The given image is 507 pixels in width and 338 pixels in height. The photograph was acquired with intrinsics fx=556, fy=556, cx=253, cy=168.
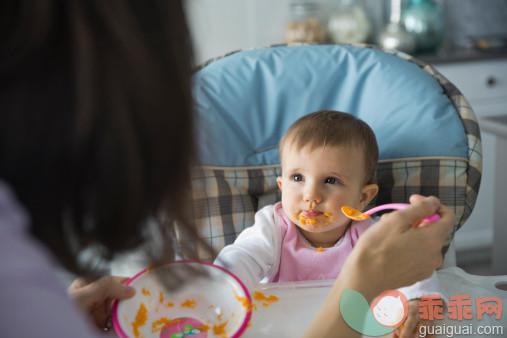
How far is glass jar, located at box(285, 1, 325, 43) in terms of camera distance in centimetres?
231

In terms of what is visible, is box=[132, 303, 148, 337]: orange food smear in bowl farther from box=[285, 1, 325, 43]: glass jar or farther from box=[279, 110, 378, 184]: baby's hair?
box=[285, 1, 325, 43]: glass jar

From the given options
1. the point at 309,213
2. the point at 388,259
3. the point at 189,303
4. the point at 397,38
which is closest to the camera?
the point at 388,259

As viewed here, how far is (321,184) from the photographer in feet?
3.66

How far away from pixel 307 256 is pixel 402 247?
0.35 metres

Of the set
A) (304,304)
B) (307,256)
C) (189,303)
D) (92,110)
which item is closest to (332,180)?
(307,256)

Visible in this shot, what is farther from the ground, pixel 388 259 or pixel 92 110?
pixel 92 110

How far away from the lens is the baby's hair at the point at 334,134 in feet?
3.66

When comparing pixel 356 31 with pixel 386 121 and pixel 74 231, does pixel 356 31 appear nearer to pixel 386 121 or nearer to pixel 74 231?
pixel 386 121

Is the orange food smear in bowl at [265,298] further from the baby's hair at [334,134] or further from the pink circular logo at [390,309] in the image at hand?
the baby's hair at [334,134]

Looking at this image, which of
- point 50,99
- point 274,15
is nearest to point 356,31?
point 274,15

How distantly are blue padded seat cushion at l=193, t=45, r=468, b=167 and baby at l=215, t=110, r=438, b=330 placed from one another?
93mm

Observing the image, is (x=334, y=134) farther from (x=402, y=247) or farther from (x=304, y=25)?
(x=304, y=25)

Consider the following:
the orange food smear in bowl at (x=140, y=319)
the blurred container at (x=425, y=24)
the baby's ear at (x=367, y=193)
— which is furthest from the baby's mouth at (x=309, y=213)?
the blurred container at (x=425, y=24)

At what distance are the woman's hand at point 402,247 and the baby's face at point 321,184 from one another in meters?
0.27
